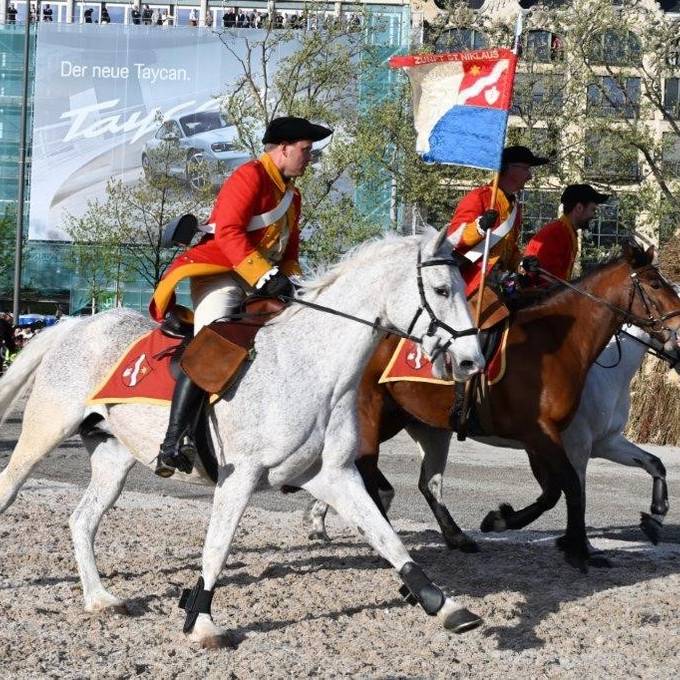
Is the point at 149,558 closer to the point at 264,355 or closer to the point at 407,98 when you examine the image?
the point at 264,355

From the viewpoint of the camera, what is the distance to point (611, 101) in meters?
29.5

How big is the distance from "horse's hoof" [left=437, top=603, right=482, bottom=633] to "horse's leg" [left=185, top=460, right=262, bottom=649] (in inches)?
46.2

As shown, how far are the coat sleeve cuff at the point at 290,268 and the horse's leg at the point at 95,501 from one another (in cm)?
152

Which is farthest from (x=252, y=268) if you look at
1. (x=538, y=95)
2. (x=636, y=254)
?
(x=538, y=95)

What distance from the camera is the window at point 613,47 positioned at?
1155 inches

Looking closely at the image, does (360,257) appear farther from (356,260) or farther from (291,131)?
(291,131)

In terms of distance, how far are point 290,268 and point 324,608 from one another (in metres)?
2.01

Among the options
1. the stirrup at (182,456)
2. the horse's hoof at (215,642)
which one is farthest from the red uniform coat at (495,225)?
the horse's hoof at (215,642)

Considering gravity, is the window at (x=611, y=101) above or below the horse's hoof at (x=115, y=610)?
above

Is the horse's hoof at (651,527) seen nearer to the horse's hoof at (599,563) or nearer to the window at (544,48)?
the horse's hoof at (599,563)

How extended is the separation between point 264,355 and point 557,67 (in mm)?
25916

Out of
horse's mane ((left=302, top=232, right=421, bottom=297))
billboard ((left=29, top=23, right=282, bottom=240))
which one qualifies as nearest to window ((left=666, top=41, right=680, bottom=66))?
horse's mane ((left=302, top=232, right=421, bottom=297))

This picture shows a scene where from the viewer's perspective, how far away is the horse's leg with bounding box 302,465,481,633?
6.38 metres

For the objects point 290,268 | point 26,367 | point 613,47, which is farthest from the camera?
point 613,47
